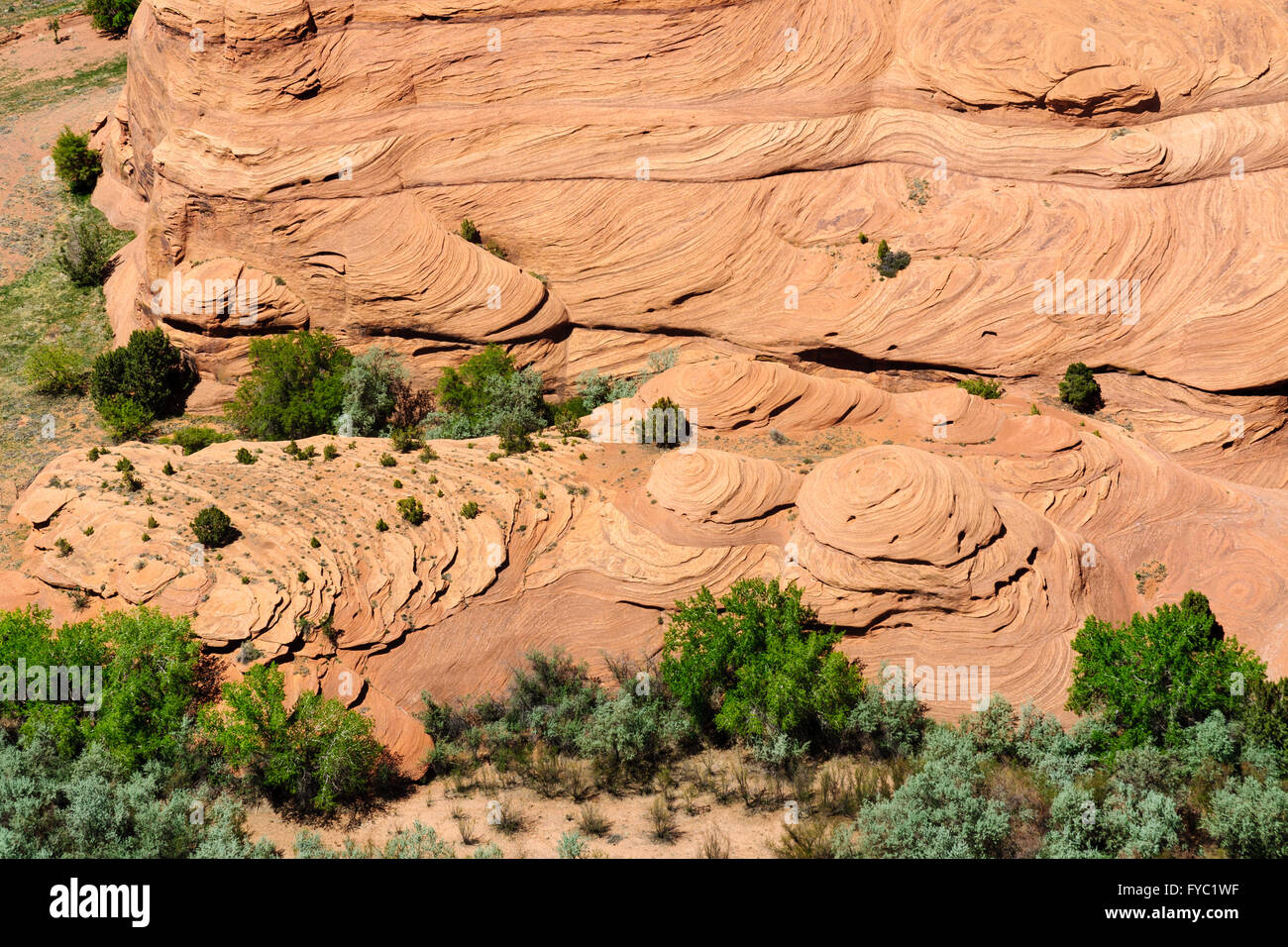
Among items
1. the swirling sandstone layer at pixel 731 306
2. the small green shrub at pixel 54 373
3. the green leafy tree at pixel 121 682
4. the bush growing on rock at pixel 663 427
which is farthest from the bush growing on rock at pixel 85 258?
the bush growing on rock at pixel 663 427

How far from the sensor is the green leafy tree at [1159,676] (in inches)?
1150

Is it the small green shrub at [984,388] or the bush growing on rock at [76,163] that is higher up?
the bush growing on rock at [76,163]

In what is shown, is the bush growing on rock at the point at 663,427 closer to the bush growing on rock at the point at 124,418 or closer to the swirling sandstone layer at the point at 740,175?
the swirling sandstone layer at the point at 740,175

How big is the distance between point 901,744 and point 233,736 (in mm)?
19687

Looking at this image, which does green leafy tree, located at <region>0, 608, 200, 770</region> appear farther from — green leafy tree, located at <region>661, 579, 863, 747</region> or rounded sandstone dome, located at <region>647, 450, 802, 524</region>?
rounded sandstone dome, located at <region>647, 450, 802, 524</region>

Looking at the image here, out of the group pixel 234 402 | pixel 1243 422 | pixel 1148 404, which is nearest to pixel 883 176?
pixel 1148 404

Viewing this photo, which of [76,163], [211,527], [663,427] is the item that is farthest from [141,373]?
[663,427]

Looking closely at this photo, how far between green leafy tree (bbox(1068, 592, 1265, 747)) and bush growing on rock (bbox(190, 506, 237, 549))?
2699 centimetres

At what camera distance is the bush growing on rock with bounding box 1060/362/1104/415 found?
3841cm

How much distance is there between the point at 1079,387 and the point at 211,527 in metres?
31.4

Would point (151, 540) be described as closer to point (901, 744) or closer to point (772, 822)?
point (772, 822)

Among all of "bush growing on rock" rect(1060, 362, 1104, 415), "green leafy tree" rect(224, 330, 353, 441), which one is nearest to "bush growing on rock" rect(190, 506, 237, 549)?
"green leafy tree" rect(224, 330, 353, 441)

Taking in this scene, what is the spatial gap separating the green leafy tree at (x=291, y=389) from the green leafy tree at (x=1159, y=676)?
29683mm

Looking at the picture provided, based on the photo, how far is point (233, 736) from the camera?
93.9 feet
